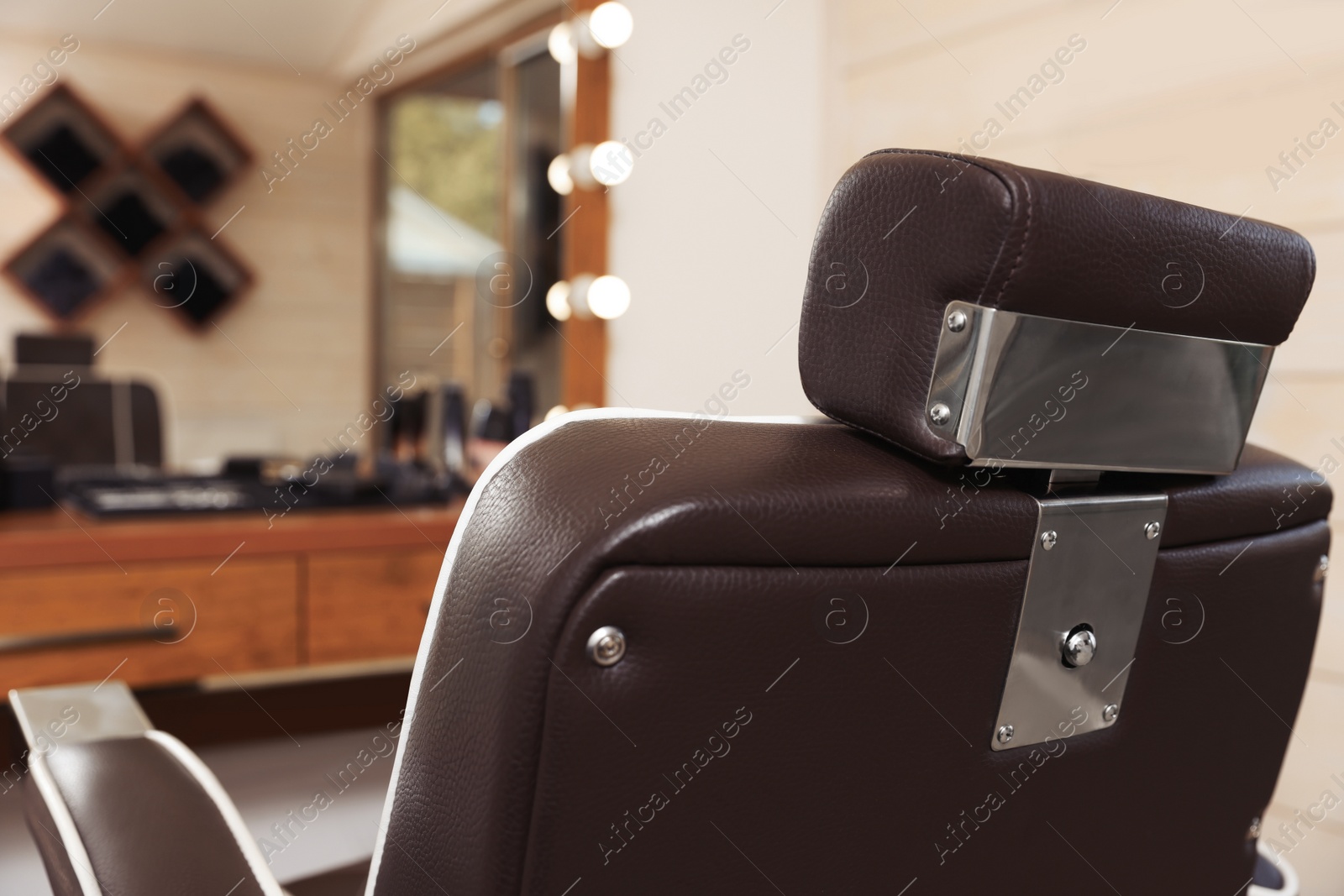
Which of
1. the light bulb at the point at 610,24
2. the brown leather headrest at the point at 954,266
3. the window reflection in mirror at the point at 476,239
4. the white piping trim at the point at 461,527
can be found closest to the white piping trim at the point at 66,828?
the white piping trim at the point at 461,527

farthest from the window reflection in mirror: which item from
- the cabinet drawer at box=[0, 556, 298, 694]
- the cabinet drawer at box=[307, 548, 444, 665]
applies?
the cabinet drawer at box=[0, 556, 298, 694]

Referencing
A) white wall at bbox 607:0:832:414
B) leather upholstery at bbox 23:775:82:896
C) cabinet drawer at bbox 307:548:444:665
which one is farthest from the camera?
white wall at bbox 607:0:832:414

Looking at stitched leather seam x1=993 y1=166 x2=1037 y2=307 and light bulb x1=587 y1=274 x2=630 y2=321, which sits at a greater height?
stitched leather seam x1=993 y1=166 x2=1037 y2=307

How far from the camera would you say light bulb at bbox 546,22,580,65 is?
2.33 metres

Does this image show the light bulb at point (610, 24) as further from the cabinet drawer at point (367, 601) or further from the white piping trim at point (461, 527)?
the white piping trim at point (461, 527)

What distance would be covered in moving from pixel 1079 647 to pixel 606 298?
6.20ft

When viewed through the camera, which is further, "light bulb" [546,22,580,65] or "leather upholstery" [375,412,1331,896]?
"light bulb" [546,22,580,65]

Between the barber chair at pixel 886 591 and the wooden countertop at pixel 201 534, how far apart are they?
989 mm

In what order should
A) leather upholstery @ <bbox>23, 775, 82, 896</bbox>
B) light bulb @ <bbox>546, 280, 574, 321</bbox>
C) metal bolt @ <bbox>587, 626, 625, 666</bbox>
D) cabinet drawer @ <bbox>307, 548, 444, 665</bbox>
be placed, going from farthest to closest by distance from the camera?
light bulb @ <bbox>546, 280, 574, 321</bbox>, cabinet drawer @ <bbox>307, 548, 444, 665</bbox>, leather upholstery @ <bbox>23, 775, 82, 896</bbox>, metal bolt @ <bbox>587, 626, 625, 666</bbox>

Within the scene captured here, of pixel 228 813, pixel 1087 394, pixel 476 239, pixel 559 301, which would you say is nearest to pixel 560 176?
pixel 559 301

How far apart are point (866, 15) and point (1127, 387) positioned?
6.36 feet

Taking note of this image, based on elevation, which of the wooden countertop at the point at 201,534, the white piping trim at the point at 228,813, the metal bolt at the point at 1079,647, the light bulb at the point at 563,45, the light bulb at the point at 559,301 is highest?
the light bulb at the point at 563,45

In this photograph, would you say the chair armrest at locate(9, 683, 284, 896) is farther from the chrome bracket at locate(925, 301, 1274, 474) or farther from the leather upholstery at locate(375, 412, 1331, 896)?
the chrome bracket at locate(925, 301, 1274, 474)

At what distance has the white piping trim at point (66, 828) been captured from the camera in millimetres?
600
